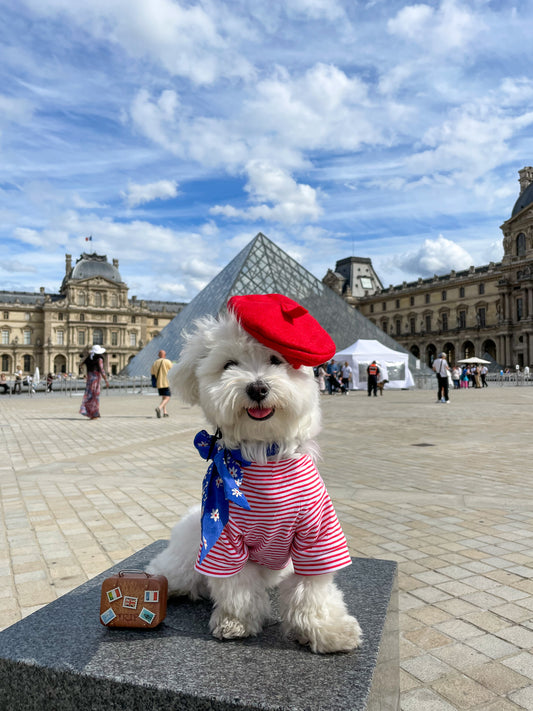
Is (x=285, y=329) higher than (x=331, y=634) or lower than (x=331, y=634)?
higher

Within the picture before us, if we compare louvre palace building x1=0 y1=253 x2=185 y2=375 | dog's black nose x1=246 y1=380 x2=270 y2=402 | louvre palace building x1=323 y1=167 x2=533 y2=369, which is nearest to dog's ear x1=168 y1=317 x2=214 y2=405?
dog's black nose x1=246 y1=380 x2=270 y2=402

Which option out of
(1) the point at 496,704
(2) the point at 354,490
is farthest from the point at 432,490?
(1) the point at 496,704

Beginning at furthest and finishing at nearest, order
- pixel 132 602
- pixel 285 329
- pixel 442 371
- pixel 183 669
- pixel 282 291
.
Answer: pixel 282 291, pixel 442 371, pixel 132 602, pixel 285 329, pixel 183 669

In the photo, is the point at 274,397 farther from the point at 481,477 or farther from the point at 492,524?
the point at 481,477

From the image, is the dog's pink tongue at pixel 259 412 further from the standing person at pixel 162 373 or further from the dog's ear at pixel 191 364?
the standing person at pixel 162 373

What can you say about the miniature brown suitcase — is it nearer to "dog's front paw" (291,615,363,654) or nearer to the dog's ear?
"dog's front paw" (291,615,363,654)

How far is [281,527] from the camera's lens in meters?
1.41

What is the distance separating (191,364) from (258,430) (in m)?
0.29

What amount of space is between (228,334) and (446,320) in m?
63.8

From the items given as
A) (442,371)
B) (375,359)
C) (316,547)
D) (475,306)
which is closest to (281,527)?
(316,547)

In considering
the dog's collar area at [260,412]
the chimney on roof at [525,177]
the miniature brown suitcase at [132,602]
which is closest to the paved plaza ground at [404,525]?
the miniature brown suitcase at [132,602]

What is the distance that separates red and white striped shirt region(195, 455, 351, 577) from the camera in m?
1.40

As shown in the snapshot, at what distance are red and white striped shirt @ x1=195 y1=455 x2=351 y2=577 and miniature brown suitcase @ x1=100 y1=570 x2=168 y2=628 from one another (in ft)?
0.62

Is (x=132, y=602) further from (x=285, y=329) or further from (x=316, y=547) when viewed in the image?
(x=285, y=329)
